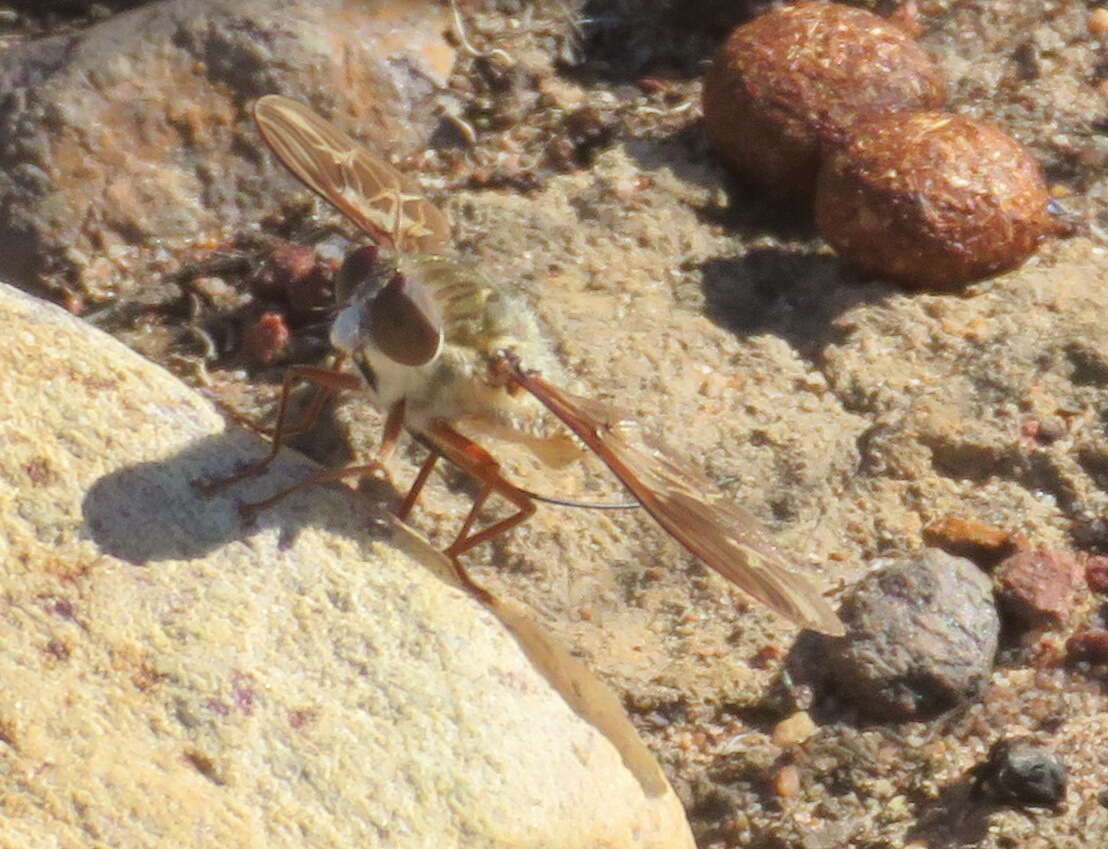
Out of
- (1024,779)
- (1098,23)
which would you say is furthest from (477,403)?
(1098,23)

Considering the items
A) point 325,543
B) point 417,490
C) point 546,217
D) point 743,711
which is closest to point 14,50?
point 546,217

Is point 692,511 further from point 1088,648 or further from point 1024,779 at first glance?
point 1088,648

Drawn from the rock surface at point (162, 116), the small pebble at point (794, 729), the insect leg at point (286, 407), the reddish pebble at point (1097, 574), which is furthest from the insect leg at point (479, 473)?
the rock surface at point (162, 116)

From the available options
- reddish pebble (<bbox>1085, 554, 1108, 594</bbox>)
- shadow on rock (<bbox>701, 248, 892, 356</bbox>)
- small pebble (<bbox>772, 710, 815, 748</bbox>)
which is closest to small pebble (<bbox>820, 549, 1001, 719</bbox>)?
small pebble (<bbox>772, 710, 815, 748</bbox>)

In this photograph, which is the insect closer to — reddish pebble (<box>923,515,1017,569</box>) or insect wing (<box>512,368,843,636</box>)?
insect wing (<box>512,368,843,636</box>)

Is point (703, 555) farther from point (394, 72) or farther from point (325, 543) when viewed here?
point (394, 72)
